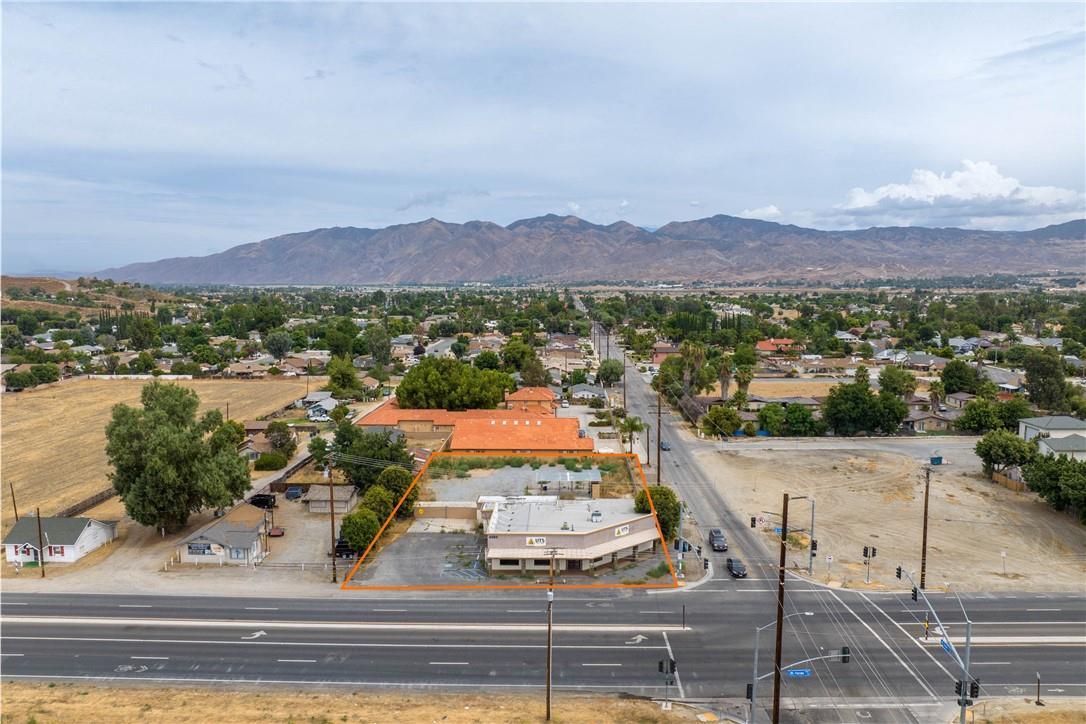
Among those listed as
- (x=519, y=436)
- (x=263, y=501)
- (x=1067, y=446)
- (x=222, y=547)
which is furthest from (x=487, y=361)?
(x=1067, y=446)

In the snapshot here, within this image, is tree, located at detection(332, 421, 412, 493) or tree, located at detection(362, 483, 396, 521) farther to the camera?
tree, located at detection(332, 421, 412, 493)

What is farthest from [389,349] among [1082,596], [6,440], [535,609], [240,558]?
[1082,596]

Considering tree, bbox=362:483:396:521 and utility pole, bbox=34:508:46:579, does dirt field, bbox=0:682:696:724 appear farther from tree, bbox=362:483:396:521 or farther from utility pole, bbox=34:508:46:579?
tree, bbox=362:483:396:521

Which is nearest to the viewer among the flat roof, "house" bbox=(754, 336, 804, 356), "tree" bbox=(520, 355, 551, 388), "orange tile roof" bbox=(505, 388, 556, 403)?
the flat roof

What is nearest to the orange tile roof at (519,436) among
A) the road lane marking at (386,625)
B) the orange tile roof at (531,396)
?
the orange tile roof at (531,396)

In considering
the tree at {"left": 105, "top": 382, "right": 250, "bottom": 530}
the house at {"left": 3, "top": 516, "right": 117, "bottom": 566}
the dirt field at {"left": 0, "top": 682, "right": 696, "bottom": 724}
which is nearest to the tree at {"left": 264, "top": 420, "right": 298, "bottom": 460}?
the tree at {"left": 105, "top": 382, "right": 250, "bottom": 530}

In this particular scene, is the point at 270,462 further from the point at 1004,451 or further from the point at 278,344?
the point at 278,344
